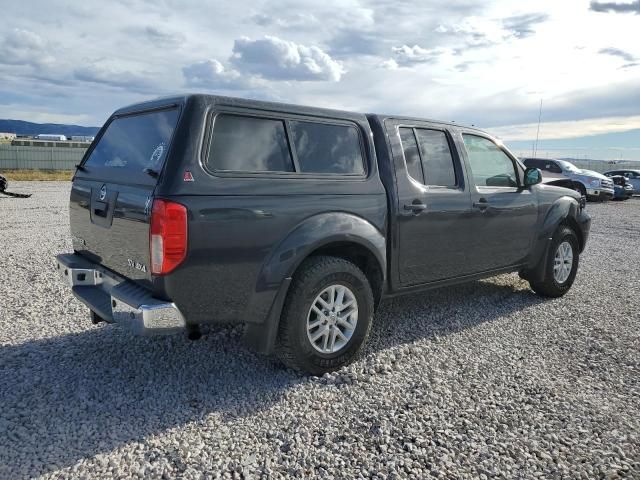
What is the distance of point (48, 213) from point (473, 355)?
11.6 metres

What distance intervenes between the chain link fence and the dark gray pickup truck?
1339 inches

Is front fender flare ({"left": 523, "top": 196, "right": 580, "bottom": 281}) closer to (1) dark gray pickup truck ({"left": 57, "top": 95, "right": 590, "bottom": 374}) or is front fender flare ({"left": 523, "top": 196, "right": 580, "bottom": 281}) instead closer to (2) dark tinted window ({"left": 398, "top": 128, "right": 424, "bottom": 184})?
(1) dark gray pickup truck ({"left": 57, "top": 95, "right": 590, "bottom": 374})

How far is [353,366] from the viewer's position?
12.7 feet

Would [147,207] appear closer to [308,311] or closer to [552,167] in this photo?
[308,311]

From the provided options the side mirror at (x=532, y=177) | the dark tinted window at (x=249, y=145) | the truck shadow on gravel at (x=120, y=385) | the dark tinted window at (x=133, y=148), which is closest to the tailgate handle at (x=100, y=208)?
the dark tinted window at (x=133, y=148)

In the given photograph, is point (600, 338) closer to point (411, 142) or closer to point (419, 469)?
point (411, 142)

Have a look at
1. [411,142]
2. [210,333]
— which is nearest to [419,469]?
[210,333]

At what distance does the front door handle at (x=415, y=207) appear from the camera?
4.15 metres

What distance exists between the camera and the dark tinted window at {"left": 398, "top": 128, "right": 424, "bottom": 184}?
4293 millimetres

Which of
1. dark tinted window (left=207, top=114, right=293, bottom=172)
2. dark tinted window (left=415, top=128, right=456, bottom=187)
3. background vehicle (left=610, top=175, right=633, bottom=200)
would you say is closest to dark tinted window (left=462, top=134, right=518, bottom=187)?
dark tinted window (left=415, top=128, right=456, bottom=187)

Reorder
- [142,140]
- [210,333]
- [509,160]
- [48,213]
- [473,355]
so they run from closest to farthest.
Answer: [142,140], [473,355], [210,333], [509,160], [48,213]

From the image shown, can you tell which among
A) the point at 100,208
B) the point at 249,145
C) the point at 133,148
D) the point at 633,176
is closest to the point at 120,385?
the point at 100,208

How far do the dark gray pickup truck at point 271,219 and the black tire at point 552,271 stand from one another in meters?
1.33

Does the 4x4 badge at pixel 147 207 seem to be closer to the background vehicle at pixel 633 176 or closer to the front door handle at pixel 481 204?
the front door handle at pixel 481 204
